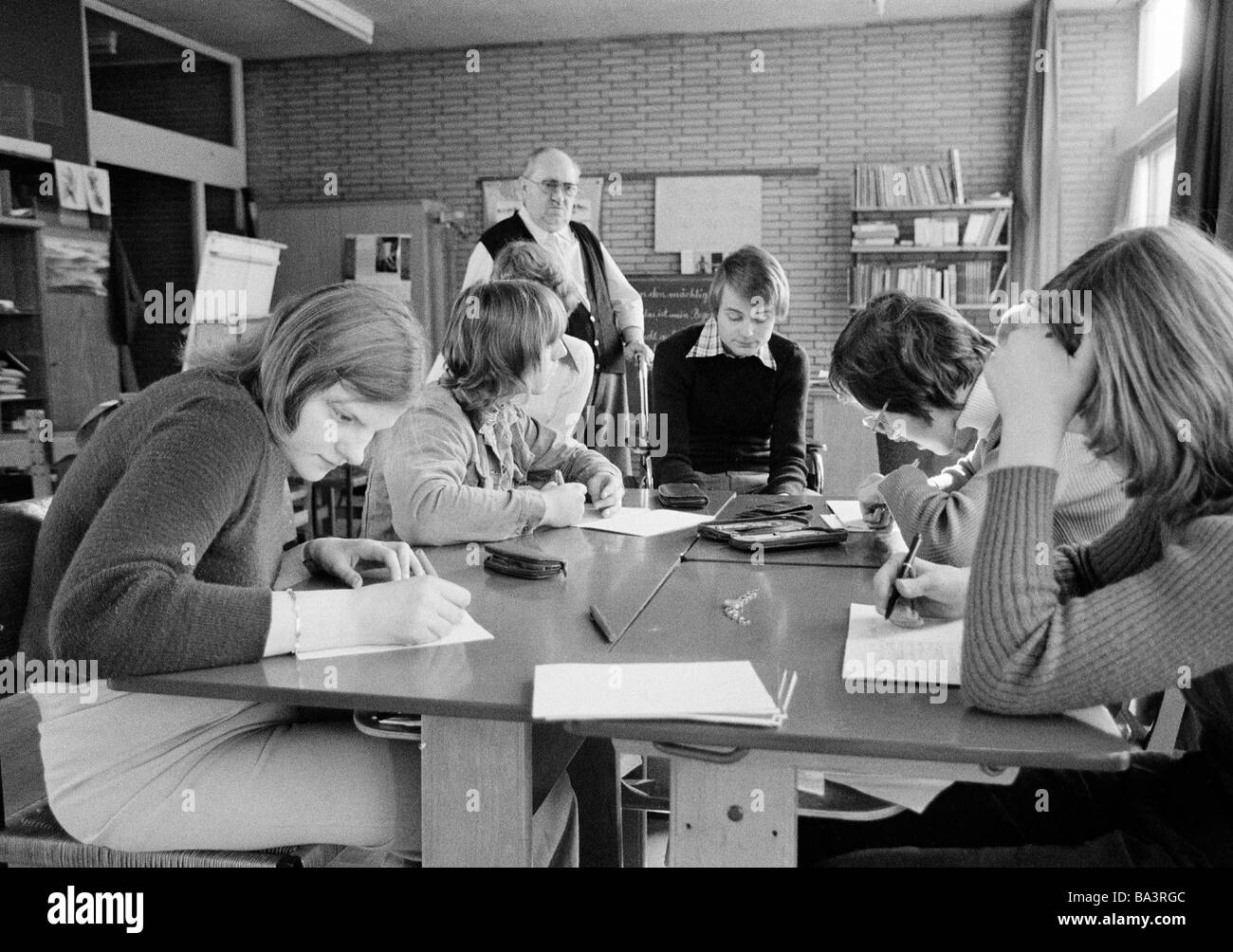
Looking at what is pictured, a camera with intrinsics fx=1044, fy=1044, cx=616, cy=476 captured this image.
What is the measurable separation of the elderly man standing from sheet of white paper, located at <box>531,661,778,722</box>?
125 inches

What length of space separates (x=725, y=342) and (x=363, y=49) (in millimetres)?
5998

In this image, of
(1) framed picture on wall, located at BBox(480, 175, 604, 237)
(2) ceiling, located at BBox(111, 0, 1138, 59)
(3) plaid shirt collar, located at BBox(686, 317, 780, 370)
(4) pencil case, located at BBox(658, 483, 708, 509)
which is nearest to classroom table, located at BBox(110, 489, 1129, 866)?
(4) pencil case, located at BBox(658, 483, 708, 509)

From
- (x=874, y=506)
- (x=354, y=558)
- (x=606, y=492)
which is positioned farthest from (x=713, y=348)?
(x=354, y=558)

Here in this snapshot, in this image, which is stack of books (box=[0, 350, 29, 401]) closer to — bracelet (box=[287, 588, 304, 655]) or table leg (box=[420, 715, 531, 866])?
bracelet (box=[287, 588, 304, 655])

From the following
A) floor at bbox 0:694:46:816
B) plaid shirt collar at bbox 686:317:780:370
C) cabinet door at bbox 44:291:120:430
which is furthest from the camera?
Answer: cabinet door at bbox 44:291:120:430

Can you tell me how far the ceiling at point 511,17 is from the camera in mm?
7340

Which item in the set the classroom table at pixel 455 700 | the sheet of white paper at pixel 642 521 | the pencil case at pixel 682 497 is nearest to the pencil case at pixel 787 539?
the sheet of white paper at pixel 642 521

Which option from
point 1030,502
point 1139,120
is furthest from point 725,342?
point 1139,120

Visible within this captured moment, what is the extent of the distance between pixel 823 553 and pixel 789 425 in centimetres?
176

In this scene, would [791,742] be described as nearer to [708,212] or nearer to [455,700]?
[455,700]

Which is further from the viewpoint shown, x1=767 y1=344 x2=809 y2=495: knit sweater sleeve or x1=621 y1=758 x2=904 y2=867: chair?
x1=767 y1=344 x2=809 y2=495: knit sweater sleeve

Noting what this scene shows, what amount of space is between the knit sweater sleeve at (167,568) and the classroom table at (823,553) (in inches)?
39.8

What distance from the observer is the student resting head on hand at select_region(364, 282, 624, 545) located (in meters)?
2.24
